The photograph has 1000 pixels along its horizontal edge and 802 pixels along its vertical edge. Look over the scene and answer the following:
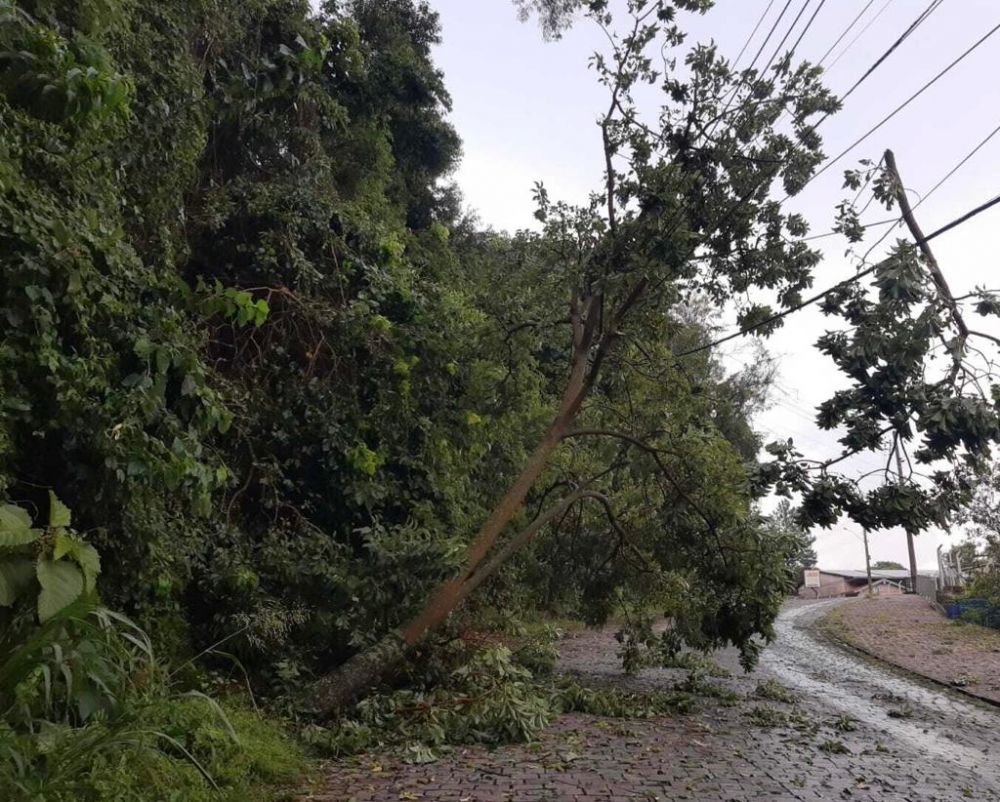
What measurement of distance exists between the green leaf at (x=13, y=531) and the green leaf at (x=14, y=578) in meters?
0.10

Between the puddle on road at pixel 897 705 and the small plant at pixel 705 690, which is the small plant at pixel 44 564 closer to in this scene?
the puddle on road at pixel 897 705

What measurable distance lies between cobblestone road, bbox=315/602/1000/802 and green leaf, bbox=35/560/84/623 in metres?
2.88

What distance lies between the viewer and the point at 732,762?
7484 mm

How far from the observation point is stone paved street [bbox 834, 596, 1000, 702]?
53.3 feet

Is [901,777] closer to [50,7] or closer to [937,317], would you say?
[937,317]

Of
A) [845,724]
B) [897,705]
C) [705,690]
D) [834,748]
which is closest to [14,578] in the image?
[834,748]

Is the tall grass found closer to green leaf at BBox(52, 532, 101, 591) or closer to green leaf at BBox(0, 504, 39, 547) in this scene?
green leaf at BBox(52, 532, 101, 591)

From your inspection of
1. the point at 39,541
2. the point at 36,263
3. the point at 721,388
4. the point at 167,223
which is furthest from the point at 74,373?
the point at 721,388

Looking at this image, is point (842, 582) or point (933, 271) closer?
point (933, 271)

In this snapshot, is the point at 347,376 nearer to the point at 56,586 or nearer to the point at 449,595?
the point at 449,595

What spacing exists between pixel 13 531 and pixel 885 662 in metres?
19.6

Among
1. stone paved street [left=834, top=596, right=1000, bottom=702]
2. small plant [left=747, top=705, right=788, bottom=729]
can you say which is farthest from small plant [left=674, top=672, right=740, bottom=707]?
stone paved street [left=834, top=596, right=1000, bottom=702]

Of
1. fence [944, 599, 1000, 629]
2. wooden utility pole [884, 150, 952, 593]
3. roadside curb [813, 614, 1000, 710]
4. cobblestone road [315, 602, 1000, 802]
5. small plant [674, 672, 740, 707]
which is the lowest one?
cobblestone road [315, 602, 1000, 802]

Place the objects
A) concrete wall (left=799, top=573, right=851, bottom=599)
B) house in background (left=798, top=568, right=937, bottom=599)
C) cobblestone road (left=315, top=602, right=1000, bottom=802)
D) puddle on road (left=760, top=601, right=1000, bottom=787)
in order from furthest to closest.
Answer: concrete wall (left=799, top=573, right=851, bottom=599) < house in background (left=798, top=568, right=937, bottom=599) < puddle on road (left=760, top=601, right=1000, bottom=787) < cobblestone road (left=315, top=602, right=1000, bottom=802)
